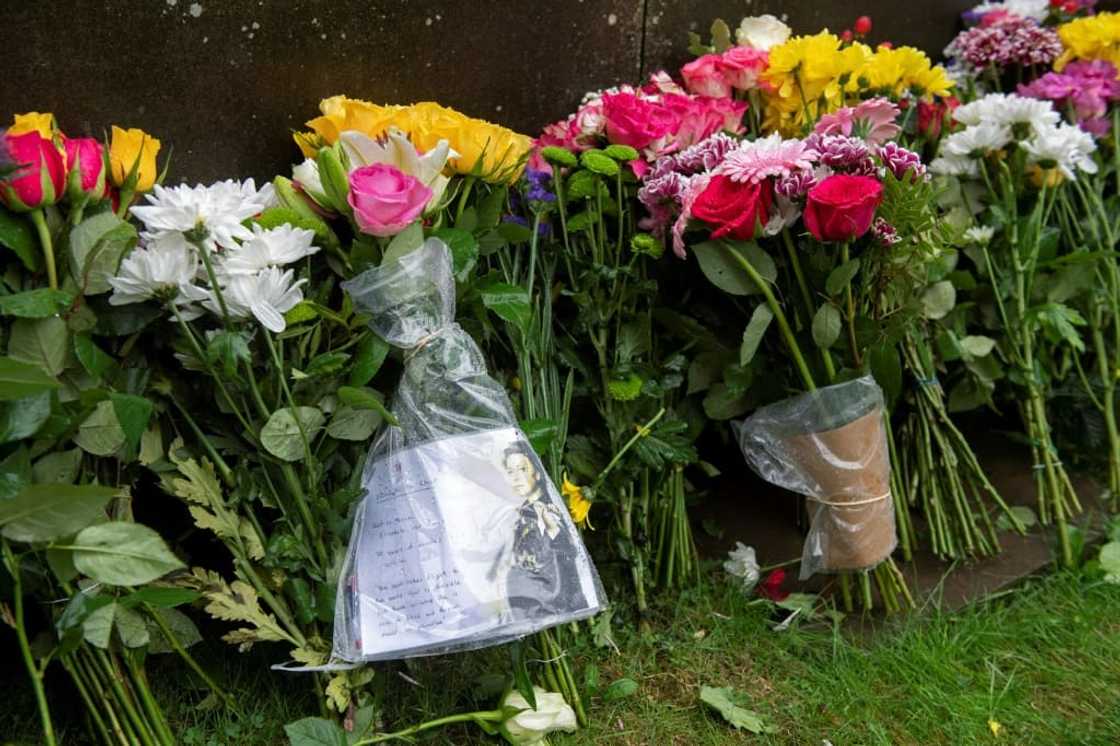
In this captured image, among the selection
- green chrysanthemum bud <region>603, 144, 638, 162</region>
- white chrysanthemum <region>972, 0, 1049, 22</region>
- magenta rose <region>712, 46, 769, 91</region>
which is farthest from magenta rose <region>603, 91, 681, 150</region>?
white chrysanthemum <region>972, 0, 1049, 22</region>

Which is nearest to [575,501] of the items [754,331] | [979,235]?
[754,331]

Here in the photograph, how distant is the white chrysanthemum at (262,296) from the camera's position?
5.11 ft

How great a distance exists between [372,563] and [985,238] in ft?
5.20

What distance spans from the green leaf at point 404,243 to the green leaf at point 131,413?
1.41 ft

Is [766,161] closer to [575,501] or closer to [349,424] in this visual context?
[575,501]

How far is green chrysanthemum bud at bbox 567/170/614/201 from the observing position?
6.52 feet

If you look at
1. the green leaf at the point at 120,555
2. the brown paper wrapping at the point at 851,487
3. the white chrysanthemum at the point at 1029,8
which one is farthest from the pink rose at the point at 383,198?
the white chrysanthemum at the point at 1029,8

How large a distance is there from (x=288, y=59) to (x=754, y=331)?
1.04 meters

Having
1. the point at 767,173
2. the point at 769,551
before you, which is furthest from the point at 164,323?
the point at 769,551

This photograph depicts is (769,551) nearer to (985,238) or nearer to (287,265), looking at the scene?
(985,238)

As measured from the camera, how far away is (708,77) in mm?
2377

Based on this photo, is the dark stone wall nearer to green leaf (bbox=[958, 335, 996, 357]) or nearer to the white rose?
green leaf (bbox=[958, 335, 996, 357])

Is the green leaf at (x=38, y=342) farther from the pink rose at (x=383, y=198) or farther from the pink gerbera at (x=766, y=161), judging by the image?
the pink gerbera at (x=766, y=161)

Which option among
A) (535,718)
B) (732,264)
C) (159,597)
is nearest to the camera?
(159,597)
